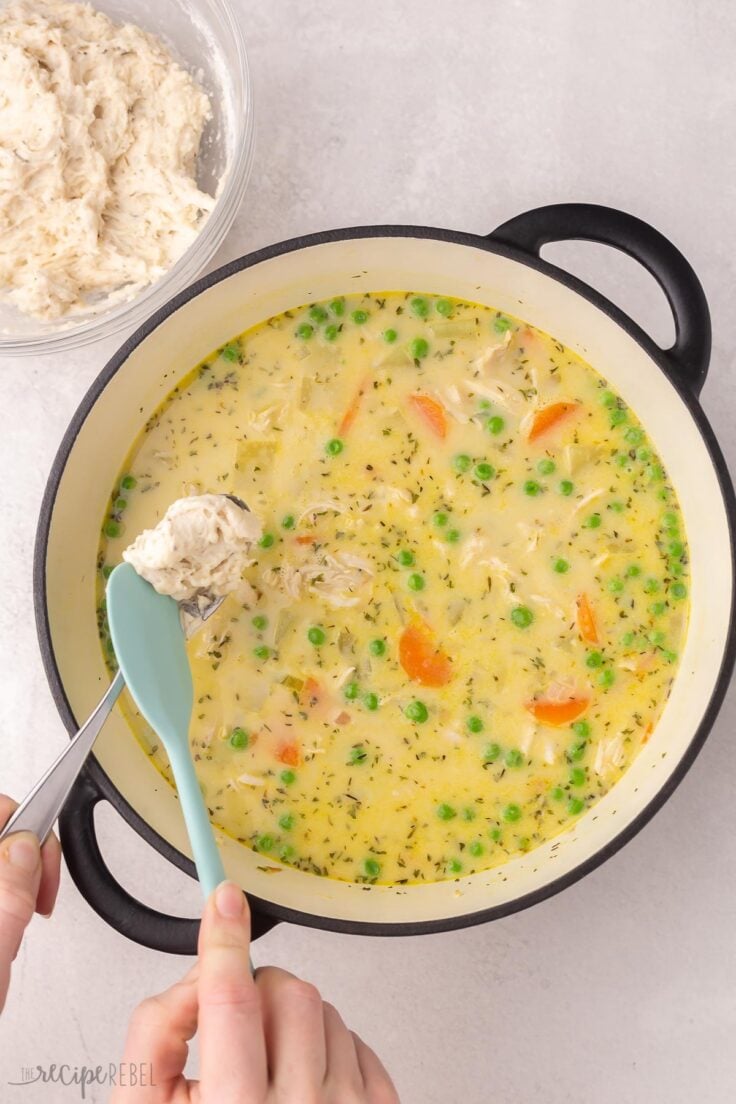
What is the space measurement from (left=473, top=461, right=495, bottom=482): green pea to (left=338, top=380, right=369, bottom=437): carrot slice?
1.01ft

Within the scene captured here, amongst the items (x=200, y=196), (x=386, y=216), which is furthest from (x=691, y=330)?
(x=200, y=196)

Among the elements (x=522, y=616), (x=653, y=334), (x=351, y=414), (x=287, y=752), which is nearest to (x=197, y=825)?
(x=287, y=752)

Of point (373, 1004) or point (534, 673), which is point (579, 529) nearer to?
point (534, 673)

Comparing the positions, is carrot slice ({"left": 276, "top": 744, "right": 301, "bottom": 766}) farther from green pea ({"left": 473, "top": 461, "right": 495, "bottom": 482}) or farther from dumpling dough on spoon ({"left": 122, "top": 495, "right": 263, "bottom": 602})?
green pea ({"left": 473, "top": 461, "right": 495, "bottom": 482})

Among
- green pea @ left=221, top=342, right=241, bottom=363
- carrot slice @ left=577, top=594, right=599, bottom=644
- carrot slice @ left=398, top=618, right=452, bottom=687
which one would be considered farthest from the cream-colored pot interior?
carrot slice @ left=398, top=618, right=452, bottom=687

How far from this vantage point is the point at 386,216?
2.45 metres

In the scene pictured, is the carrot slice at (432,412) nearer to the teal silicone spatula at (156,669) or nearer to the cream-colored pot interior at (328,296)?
the cream-colored pot interior at (328,296)

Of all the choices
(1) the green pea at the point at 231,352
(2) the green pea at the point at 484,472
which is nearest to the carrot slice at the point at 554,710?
(2) the green pea at the point at 484,472

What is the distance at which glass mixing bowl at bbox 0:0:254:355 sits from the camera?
2332mm

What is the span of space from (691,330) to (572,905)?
1.39m

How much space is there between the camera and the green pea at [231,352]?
2.35 metres

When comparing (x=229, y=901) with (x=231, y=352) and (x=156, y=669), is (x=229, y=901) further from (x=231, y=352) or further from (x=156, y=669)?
(x=231, y=352)

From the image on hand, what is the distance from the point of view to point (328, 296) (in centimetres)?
234

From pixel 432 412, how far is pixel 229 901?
46.3 inches
